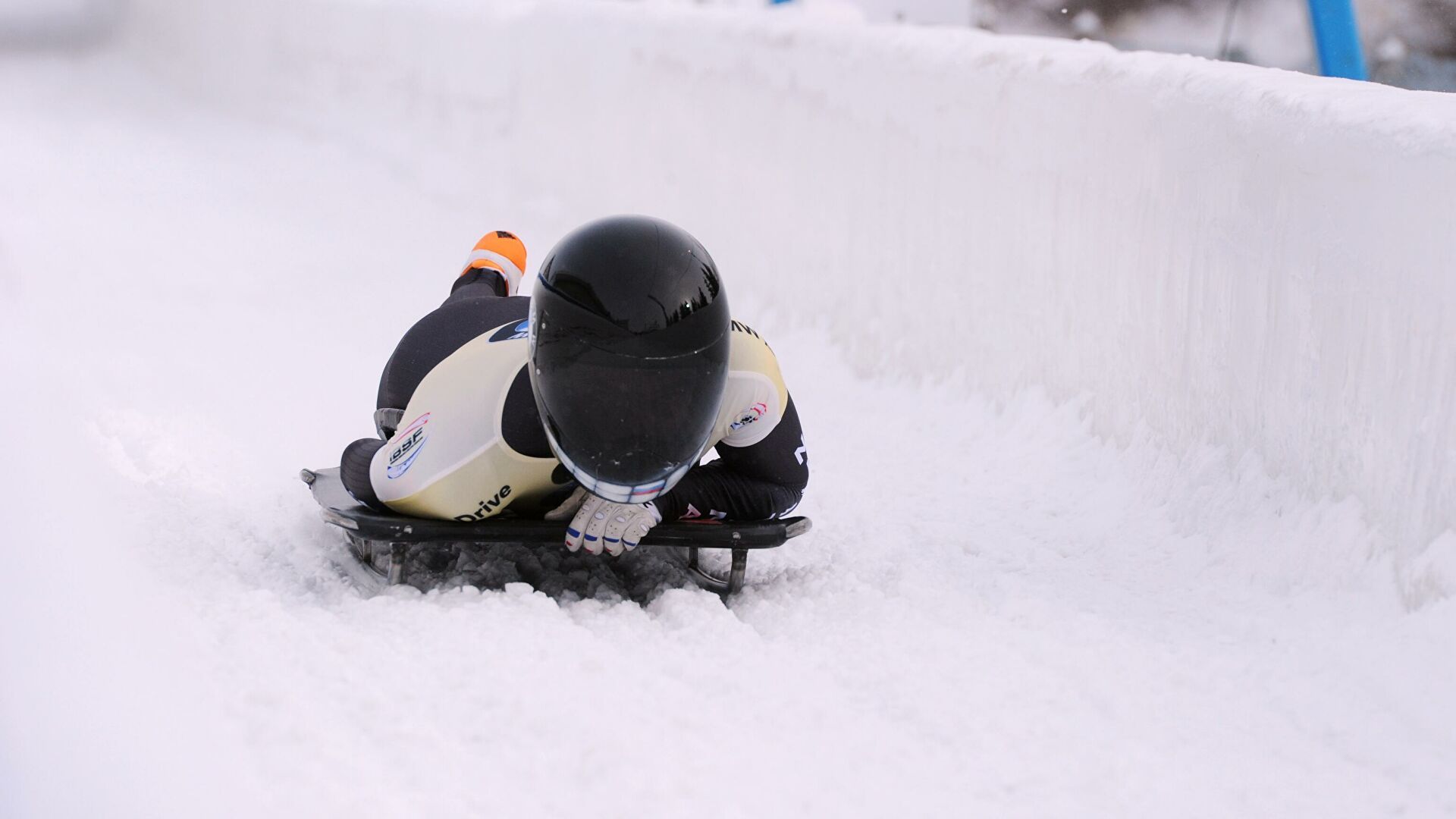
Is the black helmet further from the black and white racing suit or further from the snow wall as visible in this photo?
the snow wall

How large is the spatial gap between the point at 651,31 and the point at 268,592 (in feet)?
14.5

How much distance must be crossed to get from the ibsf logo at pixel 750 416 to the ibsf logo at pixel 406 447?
0.57 metres

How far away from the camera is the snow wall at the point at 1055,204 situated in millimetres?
2580

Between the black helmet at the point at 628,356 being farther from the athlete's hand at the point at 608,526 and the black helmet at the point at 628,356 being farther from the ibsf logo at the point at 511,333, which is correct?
the ibsf logo at the point at 511,333

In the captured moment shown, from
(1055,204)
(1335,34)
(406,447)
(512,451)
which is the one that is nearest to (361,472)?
(406,447)

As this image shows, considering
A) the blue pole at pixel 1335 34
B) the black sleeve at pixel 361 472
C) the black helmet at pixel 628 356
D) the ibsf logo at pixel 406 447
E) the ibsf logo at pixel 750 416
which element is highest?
the blue pole at pixel 1335 34

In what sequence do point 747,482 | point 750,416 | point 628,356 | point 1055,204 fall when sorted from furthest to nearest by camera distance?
point 1055,204, point 747,482, point 750,416, point 628,356

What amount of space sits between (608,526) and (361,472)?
540 millimetres

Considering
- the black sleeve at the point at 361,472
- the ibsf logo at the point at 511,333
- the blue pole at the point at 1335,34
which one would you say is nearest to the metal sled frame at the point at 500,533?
the black sleeve at the point at 361,472

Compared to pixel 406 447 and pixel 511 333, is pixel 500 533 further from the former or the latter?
pixel 511 333

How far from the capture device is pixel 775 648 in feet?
7.74

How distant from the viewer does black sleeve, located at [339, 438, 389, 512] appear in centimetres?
276

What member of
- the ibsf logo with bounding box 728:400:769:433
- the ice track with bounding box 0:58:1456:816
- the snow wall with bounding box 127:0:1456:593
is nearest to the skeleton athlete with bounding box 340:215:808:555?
the ibsf logo with bounding box 728:400:769:433

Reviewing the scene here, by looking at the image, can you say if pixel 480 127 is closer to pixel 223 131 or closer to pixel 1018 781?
pixel 223 131
